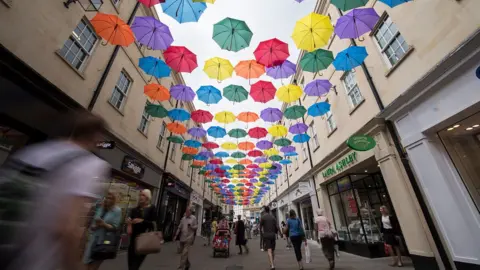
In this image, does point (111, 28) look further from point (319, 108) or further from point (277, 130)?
point (277, 130)

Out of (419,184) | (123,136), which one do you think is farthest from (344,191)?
(123,136)

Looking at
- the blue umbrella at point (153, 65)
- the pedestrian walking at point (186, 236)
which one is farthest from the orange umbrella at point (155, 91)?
the pedestrian walking at point (186, 236)

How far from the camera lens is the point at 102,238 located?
12.1 ft

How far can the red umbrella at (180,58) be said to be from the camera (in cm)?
805

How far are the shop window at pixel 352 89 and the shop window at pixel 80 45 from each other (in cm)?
1174

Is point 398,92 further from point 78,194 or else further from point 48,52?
point 48,52

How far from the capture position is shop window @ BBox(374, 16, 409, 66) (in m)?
7.16

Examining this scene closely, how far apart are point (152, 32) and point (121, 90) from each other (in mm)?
4528

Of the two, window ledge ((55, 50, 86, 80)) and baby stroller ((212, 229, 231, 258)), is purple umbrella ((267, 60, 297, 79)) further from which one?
baby stroller ((212, 229, 231, 258))

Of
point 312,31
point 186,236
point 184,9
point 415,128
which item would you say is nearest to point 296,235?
point 186,236

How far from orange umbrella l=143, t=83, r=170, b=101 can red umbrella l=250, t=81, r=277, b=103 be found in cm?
456

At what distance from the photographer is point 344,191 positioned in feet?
36.8

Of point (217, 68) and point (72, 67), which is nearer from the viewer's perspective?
point (72, 67)

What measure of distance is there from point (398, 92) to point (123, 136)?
39.1 ft
